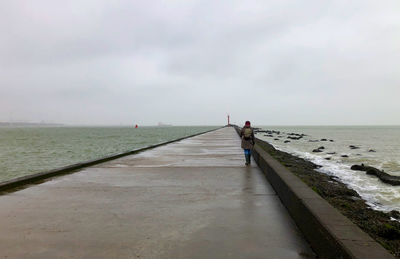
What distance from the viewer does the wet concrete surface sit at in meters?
3.24

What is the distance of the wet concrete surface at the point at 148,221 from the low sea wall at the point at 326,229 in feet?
0.51

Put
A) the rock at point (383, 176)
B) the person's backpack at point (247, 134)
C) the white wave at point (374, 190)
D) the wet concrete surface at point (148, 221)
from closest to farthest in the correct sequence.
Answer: the wet concrete surface at point (148, 221)
the white wave at point (374, 190)
the person's backpack at point (247, 134)
the rock at point (383, 176)

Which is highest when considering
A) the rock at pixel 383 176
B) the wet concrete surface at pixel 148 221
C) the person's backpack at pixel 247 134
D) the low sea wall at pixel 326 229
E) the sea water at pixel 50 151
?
the person's backpack at pixel 247 134

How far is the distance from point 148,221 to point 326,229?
241cm

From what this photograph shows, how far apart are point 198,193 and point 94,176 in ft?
12.0

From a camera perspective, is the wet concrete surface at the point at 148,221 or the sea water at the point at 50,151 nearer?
the wet concrete surface at the point at 148,221

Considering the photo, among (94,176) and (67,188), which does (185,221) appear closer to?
(67,188)

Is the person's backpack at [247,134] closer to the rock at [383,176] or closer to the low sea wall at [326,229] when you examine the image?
the low sea wall at [326,229]

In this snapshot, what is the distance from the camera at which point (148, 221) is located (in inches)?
165

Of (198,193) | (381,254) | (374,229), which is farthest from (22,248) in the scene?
(374,229)

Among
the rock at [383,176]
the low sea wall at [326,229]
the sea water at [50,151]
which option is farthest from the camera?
the sea water at [50,151]

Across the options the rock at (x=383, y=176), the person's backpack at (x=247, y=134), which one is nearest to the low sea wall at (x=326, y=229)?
the person's backpack at (x=247, y=134)

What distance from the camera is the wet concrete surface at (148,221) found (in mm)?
3242

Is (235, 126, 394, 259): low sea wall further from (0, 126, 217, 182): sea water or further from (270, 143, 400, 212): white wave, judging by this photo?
(0, 126, 217, 182): sea water
